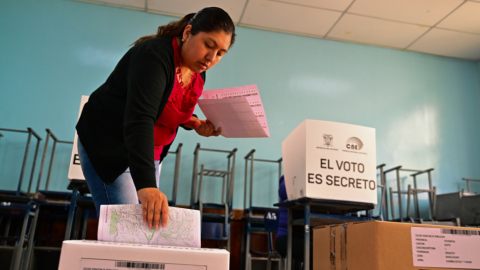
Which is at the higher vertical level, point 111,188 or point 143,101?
point 143,101

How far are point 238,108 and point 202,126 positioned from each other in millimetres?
184

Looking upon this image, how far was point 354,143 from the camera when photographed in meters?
1.88

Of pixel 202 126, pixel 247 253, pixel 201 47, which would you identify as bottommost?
pixel 247 253

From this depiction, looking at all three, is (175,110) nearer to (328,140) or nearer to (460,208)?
(328,140)

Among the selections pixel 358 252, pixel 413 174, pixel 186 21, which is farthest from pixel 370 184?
pixel 413 174

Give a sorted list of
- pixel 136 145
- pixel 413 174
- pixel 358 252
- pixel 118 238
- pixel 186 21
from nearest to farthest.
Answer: pixel 118 238 < pixel 136 145 < pixel 358 252 < pixel 186 21 < pixel 413 174

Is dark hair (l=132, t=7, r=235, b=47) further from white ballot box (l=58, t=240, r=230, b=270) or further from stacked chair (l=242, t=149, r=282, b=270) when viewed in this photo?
stacked chair (l=242, t=149, r=282, b=270)

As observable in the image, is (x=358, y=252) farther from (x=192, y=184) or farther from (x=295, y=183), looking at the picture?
(x=192, y=184)

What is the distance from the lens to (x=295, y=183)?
191 centimetres

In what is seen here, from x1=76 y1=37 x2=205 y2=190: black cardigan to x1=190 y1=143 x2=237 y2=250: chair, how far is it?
78.5 inches

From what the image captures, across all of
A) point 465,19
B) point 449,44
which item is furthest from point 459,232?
point 449,44

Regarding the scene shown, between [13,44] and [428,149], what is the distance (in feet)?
15.6

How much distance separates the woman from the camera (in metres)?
0.76

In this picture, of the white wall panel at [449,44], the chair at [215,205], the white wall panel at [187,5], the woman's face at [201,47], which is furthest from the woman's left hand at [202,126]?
the white wall panel at [449,44]
